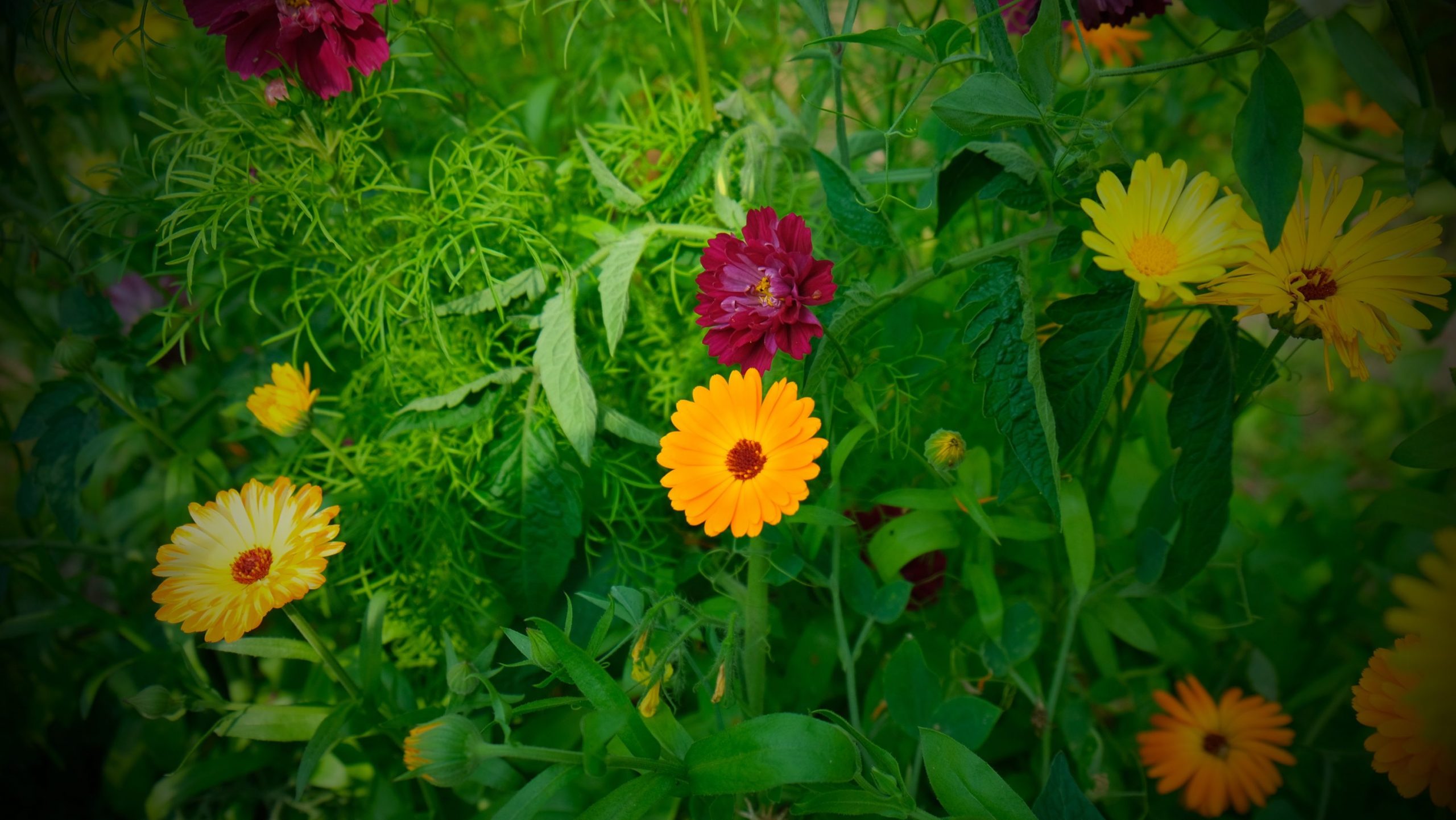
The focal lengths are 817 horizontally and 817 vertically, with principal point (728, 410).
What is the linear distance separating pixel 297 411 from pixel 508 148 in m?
0.27

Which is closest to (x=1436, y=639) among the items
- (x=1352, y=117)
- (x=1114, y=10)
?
(x=1114, y=10)

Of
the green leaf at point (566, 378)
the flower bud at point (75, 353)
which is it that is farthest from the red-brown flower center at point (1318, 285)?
the flower bud at point (75, 353)

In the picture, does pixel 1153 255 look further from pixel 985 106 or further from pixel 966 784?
pixel 966 784

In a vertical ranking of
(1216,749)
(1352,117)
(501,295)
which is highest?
(1352,117)

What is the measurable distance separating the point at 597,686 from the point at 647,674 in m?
0.04

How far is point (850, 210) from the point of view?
1.86 ft

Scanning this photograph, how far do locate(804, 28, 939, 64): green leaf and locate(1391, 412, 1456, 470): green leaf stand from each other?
1.18ft

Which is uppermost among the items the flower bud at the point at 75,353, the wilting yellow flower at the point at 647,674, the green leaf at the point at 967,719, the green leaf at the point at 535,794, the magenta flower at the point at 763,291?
the magenta flower at the point at 763,291

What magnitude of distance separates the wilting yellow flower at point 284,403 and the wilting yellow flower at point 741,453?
0.30 meters

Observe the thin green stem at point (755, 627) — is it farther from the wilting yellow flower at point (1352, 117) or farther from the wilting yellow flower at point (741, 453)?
the wilting yellow flower at point (1352, 117)

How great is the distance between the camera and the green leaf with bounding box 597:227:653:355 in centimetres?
59

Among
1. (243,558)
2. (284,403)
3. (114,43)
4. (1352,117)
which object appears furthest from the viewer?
(1352,117)

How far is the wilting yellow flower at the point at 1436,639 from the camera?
399 mm

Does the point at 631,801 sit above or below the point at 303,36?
Answer: below
